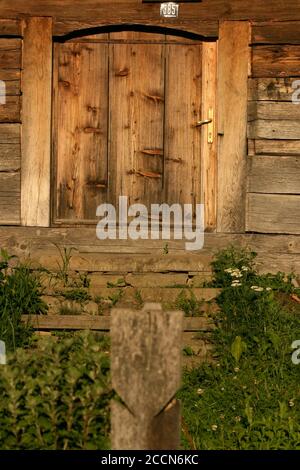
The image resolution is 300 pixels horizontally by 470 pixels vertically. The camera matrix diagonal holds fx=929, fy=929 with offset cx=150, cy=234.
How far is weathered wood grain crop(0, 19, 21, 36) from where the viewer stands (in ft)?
28.1

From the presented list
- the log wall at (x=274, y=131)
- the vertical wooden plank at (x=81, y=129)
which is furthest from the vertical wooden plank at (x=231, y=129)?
the vertical wooden plank at (x=81, y=129)

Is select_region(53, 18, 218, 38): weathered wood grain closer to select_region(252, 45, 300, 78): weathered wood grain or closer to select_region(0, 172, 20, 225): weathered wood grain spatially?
select_region(252, 45, 300, 78): weathered wood grain

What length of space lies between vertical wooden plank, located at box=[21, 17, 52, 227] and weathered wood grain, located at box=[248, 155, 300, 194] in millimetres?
1899

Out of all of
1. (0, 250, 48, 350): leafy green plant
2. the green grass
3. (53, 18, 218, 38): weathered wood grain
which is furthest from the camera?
(53, 18, 218, 38): weathered wood grain

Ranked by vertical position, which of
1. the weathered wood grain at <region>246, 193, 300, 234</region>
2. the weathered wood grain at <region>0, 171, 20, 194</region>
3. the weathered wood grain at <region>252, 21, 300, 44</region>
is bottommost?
the weathered wood grain at <region>246, 193, 300, 234</region>

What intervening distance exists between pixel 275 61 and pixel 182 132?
1.08m

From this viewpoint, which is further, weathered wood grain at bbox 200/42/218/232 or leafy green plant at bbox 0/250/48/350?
weathered wood grain at bbox 200/42/218/232

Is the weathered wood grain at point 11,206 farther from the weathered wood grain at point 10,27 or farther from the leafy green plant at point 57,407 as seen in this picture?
the leafy green plant at point 57,407

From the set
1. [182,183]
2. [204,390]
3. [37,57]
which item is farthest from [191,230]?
[204,390]

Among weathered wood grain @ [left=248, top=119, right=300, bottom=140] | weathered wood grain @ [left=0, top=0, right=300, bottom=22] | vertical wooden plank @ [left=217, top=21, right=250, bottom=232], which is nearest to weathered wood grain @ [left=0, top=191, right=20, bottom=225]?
weathered wood grain @ [left=0, top=0, right=300, bottom=22]

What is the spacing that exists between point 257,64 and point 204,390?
3.57 meters

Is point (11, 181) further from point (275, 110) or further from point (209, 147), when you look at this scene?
point (275, 110)

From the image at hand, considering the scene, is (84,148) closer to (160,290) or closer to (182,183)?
(182,183)
